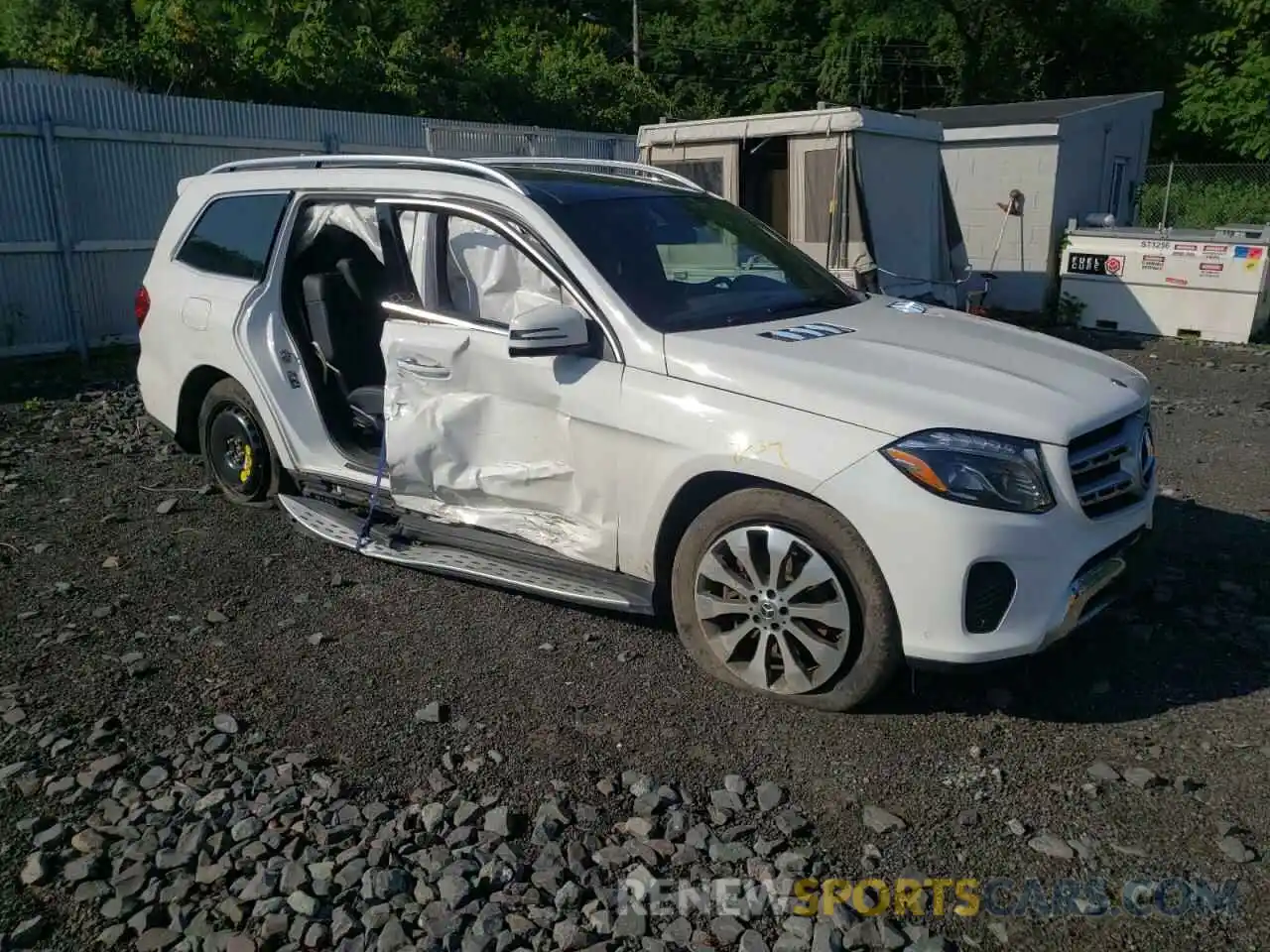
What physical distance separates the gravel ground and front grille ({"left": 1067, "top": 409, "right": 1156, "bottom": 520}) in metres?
0.72

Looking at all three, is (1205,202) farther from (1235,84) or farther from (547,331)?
(547,331)

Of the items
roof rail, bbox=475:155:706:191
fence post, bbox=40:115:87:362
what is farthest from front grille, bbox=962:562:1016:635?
fence post, bbox=40:115:87:362

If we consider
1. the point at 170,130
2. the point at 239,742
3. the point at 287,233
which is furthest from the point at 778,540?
the point at 170,130

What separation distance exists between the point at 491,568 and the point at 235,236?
8.42 feet

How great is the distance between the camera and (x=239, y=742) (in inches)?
144

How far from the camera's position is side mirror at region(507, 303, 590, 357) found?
3980 mm

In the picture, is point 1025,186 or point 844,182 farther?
point 1025,186

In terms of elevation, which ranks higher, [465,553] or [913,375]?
[913,375]

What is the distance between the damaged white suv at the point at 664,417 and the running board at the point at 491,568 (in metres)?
0.02

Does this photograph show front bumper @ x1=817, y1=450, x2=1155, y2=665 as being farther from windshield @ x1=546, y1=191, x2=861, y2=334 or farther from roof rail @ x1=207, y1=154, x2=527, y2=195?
roof rail @ x1=207, y1=154, x2=527, y2=195

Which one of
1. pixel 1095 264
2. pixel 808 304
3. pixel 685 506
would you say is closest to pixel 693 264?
pixel 808 304

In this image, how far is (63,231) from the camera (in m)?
10.5

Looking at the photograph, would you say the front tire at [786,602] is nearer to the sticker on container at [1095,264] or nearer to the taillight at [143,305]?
the taillight at [143,305]

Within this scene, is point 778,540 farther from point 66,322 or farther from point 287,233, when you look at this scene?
point 66,322
